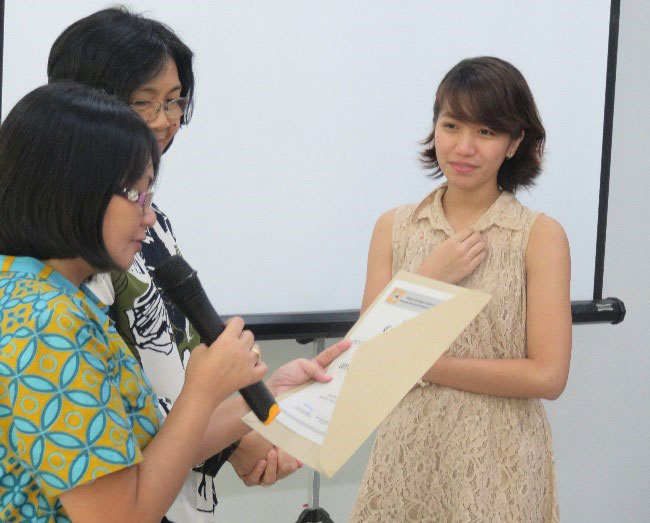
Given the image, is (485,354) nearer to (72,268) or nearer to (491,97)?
(491,97)

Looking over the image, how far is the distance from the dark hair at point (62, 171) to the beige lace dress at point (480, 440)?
89 cm

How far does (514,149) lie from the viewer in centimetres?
177

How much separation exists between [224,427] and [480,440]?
0.65 metres

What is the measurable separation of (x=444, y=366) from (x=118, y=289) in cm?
70

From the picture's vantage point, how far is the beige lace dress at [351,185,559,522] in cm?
167

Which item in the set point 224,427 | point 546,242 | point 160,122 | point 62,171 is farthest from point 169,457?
point 546,242

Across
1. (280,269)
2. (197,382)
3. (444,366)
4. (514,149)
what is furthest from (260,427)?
(280,269)

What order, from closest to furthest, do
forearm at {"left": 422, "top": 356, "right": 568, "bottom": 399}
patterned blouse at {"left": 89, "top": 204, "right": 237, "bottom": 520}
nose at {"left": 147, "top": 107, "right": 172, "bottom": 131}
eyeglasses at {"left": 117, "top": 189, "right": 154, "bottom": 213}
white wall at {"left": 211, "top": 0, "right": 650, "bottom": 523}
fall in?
eyeglasses at {"left": 117, "top": 189, "right": 154, "bottom": 213} → patterned blouse at {"left": 89, "top": 204, "right": 237, "bottom": 520} → nose at {"left": 147, "top": 107, "right": 172, "bottom": 131} → forearm at {"left": 422, "top": 356, "right": 568, "bottom": 399} → white wall at {"left": 211, "top": 0, "right": 650, "bottom": 523}

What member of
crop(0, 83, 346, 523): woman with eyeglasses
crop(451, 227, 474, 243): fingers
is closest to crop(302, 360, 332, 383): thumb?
crop(0, 83, 346, 523): woman with eyeglasses

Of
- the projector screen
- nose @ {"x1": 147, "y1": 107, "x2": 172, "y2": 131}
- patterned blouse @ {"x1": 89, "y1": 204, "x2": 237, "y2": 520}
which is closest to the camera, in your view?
patterned blouse @ {"x1": 89, "y1": 204, "x2": 237, "y2": 520}

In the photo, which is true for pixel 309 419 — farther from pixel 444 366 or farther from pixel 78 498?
pixel 444 366

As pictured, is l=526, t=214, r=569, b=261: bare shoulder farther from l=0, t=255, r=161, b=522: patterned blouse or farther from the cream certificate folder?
l=0, t=255, r=161, b=522: patterned blouse

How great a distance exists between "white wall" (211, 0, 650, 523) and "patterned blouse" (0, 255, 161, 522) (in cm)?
250

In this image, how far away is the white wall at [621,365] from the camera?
312 cm
